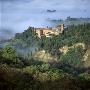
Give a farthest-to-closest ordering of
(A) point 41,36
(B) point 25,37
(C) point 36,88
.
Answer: (B) point 25,37
(A) point 41,36
(C) point 36,88

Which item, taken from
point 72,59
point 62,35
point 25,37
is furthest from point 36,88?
point 25,37

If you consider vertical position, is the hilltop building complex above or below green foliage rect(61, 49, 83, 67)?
above

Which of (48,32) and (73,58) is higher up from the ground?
(48,32)

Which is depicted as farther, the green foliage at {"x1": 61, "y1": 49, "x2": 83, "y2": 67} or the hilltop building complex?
the hilltop building complex

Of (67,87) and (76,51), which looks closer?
(67,87)

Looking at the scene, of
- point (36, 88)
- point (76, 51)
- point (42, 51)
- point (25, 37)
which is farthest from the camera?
point (25, 37)

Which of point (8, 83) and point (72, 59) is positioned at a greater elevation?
point (8, 83)

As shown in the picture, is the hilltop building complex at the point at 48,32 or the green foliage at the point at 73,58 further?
the hilltop building complex at the point at 48,32

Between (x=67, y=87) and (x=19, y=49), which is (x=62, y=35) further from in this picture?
(x=67, y=87)

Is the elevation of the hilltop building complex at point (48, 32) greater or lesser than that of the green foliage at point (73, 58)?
greater

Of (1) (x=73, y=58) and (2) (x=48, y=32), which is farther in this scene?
(2) (x=48, y=32)
